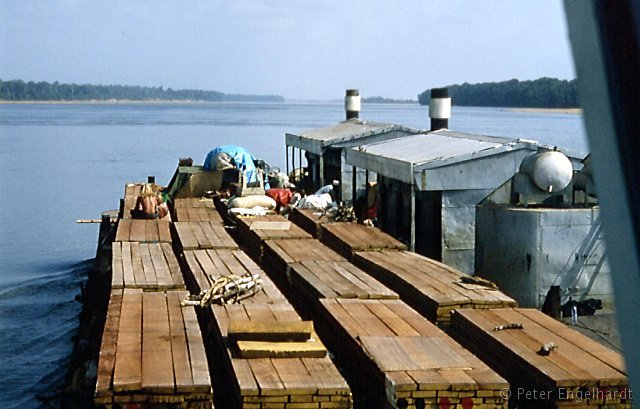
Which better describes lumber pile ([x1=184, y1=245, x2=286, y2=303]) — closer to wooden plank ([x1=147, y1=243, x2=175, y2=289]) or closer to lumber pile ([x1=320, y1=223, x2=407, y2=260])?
wooden plank ([x1=147, y1=243, x2=175, y2=289])

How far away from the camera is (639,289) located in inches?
37.4

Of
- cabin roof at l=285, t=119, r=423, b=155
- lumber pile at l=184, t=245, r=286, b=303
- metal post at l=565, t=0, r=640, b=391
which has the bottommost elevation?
lumber pile at l=184, t=245, r=286, b=303

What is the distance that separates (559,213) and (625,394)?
641cm

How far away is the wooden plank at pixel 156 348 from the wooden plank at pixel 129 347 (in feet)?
0.16

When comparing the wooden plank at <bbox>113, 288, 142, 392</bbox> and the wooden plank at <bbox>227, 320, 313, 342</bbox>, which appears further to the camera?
the wooden plank at <bbox>227, 320, 313, 342</bbox>

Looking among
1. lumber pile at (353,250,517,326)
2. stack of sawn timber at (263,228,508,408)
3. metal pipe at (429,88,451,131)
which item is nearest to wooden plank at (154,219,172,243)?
stack of sawn timber at (263,228,508,408)

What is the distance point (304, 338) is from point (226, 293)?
8.30 feet

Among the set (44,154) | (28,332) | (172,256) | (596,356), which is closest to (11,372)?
(28,332)

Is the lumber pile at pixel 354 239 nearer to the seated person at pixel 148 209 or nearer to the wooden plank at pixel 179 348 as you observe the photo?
the wooden plank at pixel 179 348

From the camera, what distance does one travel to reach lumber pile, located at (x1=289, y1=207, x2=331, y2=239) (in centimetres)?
1836

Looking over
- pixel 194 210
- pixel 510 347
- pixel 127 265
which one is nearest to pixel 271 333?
pixel 510 347

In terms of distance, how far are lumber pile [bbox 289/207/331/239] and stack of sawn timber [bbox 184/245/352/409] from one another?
294 inches

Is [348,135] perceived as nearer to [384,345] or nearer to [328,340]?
[328,340]

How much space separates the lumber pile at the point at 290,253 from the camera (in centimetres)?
1391
